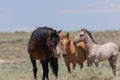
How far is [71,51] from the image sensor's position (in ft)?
55.9

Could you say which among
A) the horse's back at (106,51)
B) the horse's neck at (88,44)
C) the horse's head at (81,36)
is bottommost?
the horse's back at (106,51)

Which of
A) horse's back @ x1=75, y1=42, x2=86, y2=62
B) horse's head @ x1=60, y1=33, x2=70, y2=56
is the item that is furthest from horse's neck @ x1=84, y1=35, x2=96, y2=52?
horse's head @ x1=60, y1=33, x2=70, y2=56

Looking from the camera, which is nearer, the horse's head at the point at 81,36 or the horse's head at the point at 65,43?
the horse's head at the point at 65,43

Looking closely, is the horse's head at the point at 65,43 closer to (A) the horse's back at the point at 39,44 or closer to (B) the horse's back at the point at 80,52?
(B) the horse's back at the point at 80,52

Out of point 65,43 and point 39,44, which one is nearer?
point 39,44

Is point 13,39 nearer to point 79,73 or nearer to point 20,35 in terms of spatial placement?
point 20,35

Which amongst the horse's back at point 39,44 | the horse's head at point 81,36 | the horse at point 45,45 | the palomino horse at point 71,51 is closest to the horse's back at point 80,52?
the palomino horse at point 71,51

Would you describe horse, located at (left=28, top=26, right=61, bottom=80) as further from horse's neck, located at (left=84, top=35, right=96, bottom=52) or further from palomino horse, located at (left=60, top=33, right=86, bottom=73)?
horse's neck, located at (left=84, top=35, right=96, bottom=52)

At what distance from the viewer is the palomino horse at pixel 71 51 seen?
54.7 ft

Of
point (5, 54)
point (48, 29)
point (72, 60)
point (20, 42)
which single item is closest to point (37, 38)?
point (48, 29)

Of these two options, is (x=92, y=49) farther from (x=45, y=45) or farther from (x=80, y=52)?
(x=45, y=45)

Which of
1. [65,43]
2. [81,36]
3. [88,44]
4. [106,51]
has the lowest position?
[106,51]

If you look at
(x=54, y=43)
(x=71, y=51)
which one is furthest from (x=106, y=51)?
(x=54, y=43)

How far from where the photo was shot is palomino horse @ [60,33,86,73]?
16672 mm
